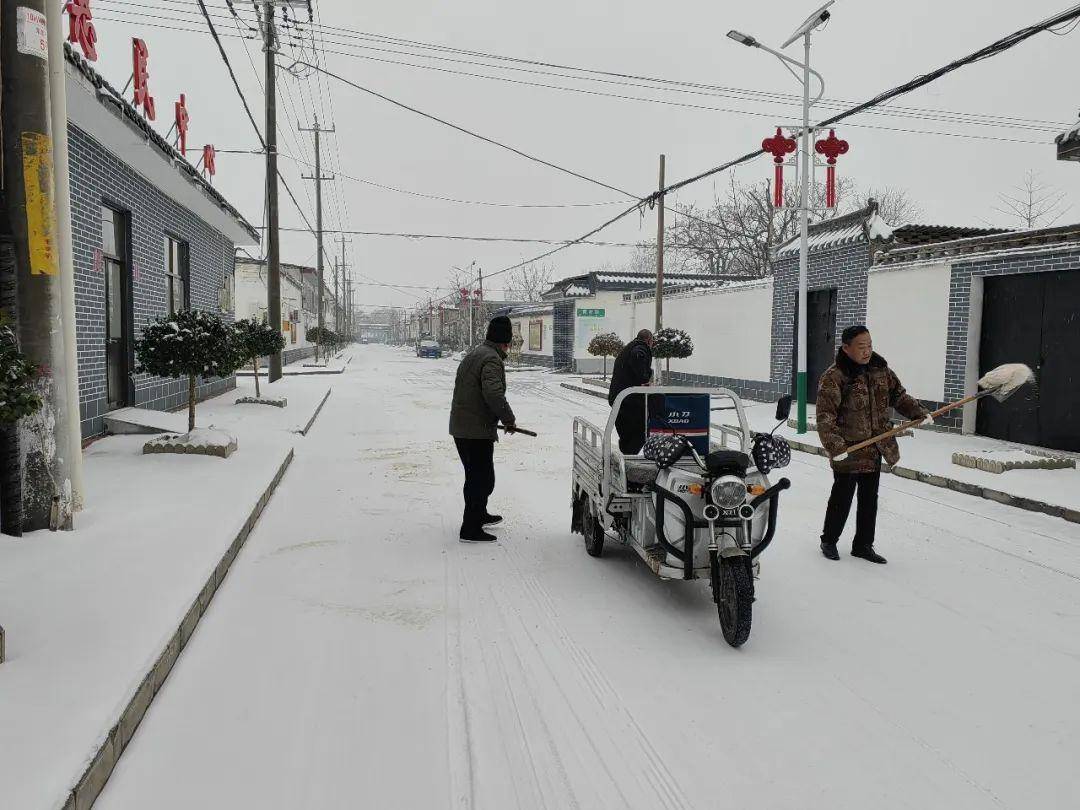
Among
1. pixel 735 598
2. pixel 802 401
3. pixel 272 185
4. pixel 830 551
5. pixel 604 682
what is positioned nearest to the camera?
pixel 604 682

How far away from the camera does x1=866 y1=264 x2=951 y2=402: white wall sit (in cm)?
1350

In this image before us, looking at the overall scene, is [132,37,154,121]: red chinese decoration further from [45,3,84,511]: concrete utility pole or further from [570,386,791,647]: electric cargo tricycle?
[570,386,791,647]: electric cargo tricycle

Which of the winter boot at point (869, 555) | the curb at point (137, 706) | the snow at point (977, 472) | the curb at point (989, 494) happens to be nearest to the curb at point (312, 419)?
the curb at point (137, 706)

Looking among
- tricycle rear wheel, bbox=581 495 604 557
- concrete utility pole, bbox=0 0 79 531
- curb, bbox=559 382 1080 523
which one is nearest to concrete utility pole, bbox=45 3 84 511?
concrete utility pole, bbox=0 0 79 531

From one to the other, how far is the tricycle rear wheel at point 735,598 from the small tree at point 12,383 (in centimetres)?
364

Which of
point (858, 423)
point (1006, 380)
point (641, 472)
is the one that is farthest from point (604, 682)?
point (1006, 380)

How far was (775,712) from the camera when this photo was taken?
3.39 meters

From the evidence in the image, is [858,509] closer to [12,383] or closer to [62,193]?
[12,383]

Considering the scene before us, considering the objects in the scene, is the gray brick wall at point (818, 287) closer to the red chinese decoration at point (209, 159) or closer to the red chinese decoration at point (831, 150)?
the red chinese decoration at point (831, 150)

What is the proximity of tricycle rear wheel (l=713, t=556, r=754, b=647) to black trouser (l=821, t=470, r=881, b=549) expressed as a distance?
2.09 m

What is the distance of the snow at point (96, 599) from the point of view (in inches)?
105

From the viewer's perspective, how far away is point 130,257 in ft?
39.0

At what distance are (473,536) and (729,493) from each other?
105 inches

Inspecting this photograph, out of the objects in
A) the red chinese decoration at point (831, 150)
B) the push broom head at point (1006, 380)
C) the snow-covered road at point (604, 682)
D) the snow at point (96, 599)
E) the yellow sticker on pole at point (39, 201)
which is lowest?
the snow-covered road at point (604, 682)
